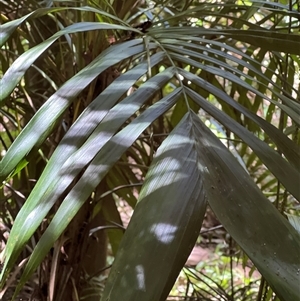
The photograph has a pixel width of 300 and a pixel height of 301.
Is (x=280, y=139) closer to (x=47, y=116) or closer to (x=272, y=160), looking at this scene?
(x=272, y=160)

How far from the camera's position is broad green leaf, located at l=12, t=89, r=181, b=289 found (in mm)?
249

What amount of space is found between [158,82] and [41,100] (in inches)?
18.8

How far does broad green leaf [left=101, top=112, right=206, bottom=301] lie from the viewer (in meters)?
0.20

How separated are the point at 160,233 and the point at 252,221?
52 mm

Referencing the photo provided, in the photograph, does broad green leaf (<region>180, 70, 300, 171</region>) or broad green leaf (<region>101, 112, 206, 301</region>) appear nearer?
broad green leaf (<region>101, 112, 206, 301</region>)

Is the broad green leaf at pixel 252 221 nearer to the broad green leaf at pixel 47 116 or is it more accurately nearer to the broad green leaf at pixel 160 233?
the broad green leaf at pixel 160 233

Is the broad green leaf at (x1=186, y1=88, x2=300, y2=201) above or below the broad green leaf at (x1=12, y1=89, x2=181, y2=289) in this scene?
above

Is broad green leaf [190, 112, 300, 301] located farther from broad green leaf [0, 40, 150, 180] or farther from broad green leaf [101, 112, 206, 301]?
broad green leaf [0, 40, 150, 180]

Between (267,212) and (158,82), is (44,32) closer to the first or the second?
(158,82)

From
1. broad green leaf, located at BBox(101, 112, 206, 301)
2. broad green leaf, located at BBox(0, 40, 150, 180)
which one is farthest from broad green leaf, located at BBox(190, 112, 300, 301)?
broad green leaf, located at BBox(0, 40, 150, 180)

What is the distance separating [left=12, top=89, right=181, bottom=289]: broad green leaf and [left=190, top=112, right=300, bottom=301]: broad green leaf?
5 cm

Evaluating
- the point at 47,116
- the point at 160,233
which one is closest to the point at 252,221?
the point at 160,233

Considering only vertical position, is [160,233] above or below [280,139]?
below

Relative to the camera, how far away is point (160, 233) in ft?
0.70
